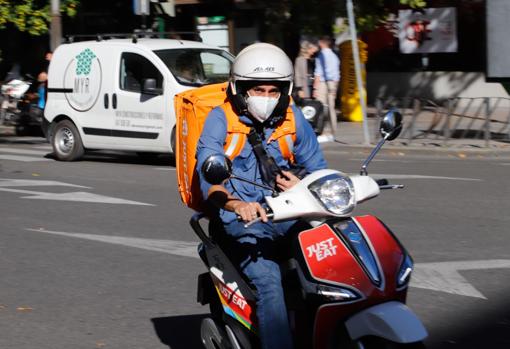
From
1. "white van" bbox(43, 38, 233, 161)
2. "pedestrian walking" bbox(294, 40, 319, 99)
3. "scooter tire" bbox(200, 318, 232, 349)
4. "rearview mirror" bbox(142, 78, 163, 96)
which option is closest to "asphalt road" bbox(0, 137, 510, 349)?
"scooter tire" bbox(200, 318, 232, 349)

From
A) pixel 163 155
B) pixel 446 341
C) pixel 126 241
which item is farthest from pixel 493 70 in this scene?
pixel 446 341

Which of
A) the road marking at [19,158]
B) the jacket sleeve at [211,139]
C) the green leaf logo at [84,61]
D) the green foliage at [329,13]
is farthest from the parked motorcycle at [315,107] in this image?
the jacket sleeve at [211,139]

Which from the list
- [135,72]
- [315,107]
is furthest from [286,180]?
[315,107]

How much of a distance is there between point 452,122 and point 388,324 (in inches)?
612

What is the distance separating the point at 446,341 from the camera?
6125mm

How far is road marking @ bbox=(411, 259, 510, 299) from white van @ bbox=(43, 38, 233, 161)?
7.90 m

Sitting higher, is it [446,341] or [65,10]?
[65,10]

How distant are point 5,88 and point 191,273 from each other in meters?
16.7

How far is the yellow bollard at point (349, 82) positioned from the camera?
21.8 meters

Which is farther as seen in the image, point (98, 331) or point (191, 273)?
point (191, 273)

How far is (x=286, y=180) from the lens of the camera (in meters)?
4.78

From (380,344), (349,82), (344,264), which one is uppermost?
→ (349,82)

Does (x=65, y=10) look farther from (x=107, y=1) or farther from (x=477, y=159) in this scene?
(x=477, y=159)

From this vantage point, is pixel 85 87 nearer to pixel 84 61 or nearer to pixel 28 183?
pixel 84 61
